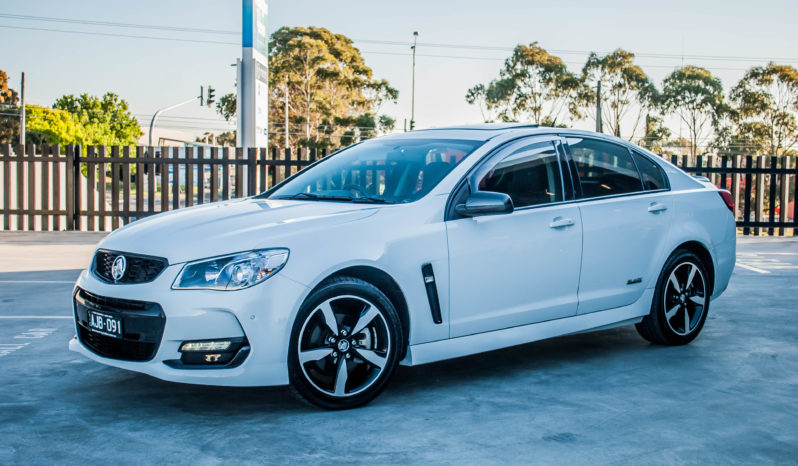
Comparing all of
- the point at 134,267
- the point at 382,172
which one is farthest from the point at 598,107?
the point at 134,267

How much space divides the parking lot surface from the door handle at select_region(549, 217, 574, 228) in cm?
95

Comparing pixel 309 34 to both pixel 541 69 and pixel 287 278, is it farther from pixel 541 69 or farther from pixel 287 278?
pixel 287 278

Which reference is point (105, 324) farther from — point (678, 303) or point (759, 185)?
point (759, 185)

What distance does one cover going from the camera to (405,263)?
4.55 metres

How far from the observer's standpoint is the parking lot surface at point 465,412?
3775 mm

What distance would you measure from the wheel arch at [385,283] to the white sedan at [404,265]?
11 millimetres

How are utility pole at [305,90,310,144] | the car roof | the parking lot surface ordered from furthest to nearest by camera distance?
utility pole at [305,90,310,144], the car roof, the parking lot surface

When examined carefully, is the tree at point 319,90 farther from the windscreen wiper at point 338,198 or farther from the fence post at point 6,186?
the windscreen wiper at point 338,198

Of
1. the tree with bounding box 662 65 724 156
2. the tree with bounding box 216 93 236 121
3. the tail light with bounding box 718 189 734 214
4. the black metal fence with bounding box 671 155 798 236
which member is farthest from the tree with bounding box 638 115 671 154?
the tail light with bounding box 718 189 734 214

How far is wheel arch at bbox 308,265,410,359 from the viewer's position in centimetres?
439

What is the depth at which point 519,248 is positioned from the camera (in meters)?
5.05

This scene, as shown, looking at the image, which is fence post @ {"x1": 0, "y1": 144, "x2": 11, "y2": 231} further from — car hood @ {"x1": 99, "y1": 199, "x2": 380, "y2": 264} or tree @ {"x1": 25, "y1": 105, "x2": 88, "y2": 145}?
tree @ {"x1": 25, "y1": 105, "x2": 88, "y2": 145}

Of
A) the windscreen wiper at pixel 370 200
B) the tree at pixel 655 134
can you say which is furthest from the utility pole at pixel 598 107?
the windscreen wiper at pixel 370 200

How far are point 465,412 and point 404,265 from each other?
842 millimetres
